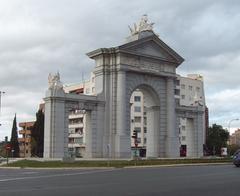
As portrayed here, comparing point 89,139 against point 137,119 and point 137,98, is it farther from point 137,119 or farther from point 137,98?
point 137,98

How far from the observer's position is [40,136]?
82.8 m

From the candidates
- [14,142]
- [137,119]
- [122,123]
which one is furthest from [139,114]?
[122,123]

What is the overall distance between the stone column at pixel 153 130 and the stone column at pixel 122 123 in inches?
266

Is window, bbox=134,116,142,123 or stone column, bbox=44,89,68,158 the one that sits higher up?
window, bbox=134,116,142,123

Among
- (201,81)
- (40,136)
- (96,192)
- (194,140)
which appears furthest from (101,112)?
(201,81)

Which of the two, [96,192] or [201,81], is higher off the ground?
[201,81]

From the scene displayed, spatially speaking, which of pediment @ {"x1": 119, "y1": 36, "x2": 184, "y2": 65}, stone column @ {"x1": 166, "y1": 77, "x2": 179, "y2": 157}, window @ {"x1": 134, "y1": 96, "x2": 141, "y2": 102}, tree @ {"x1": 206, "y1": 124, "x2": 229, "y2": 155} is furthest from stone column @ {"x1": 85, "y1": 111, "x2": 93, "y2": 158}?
window @ {"x1": 134, "y1": 96, "x2": 141, "y2": 102}

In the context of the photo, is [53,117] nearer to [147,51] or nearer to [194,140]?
[147,51]

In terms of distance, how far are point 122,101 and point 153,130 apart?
28.0 ft

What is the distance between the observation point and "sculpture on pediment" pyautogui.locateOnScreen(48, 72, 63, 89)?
188 ft

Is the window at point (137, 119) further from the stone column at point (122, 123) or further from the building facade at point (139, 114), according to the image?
the stone column at point (122, 123)

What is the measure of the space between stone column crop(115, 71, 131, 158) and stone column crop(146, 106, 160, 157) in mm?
6761

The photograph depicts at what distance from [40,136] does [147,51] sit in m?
29.3

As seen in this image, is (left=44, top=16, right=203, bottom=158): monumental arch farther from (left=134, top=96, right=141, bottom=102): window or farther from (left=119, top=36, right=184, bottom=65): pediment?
(left=134, top=96, right=141, bottom=102): window
